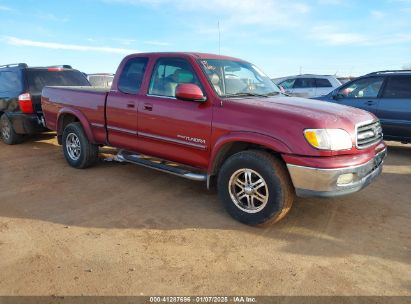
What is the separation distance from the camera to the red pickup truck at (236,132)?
3.51 metres

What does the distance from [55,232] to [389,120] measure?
668cm

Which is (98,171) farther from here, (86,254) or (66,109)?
(86,254)

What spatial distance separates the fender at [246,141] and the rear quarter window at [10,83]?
549 cm

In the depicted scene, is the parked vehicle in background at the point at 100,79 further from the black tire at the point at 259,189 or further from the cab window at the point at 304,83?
the black tire at the point at 259,189

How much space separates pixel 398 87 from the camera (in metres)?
7.40

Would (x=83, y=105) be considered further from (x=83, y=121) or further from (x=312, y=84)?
(x=312, y=84)

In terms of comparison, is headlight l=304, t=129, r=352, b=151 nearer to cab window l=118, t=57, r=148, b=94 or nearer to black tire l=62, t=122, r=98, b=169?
cab window l=118, t=57, r=148, b=94

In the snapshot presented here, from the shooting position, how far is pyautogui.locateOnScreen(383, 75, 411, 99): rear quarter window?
7.26 meters

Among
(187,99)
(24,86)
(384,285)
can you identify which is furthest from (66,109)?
(384,285)

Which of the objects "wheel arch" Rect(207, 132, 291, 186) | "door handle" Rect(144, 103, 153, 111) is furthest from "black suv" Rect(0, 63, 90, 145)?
"wheel arch" Rect(207, 132, 291, 186)

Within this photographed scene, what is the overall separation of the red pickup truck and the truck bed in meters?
0.03

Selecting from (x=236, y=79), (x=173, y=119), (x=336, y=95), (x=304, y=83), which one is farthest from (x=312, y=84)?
(x=173, y=119)

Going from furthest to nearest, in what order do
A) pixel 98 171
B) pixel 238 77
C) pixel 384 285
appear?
pixel 98 171, pixel 238 77, pixel 384 285

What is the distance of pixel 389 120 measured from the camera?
7.45 metres
